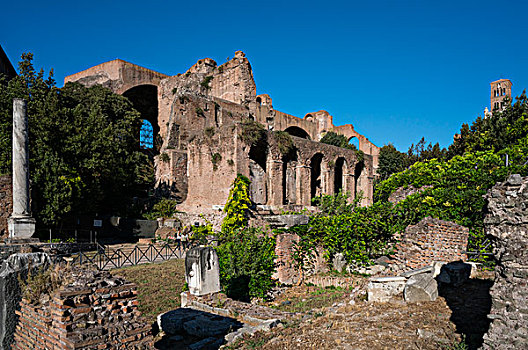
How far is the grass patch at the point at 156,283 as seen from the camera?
26.2 feet

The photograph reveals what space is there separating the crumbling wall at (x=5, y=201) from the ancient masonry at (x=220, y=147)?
28.0 feet

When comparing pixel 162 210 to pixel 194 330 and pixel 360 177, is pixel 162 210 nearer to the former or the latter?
pixel 360 177

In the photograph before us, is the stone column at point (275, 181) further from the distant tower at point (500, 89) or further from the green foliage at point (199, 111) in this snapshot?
the distant tower at point (500, 89)

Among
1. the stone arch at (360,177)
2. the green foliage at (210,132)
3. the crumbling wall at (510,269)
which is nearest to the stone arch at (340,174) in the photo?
the stone arch at (360,177)

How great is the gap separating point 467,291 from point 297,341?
361cm

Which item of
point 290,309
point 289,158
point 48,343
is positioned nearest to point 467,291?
point 290,309

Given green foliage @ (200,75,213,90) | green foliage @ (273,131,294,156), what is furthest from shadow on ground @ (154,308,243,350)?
green foliage @ (200,75,213,90)

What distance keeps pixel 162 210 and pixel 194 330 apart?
15852 millimetres

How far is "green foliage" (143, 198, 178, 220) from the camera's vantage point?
Result: 21158mm

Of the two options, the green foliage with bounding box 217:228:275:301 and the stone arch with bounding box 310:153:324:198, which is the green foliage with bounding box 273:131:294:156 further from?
the green foliage with bounding box 217:228:275:301

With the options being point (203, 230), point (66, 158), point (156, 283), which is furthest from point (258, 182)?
point (156, 283)

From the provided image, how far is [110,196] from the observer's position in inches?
842

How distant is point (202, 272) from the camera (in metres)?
7.42

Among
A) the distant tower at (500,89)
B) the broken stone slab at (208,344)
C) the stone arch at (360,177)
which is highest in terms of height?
the distant tower at (500,89)
